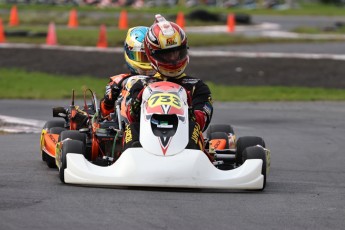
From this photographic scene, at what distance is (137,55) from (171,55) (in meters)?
1.45

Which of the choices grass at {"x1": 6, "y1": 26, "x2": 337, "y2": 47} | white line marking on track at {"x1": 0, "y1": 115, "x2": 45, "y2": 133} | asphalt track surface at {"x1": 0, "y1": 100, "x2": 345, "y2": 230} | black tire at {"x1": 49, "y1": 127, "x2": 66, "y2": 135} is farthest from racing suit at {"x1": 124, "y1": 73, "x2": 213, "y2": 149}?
grass at {"x1": 6, "y1": 26, "x2": 337, "y2": 47}

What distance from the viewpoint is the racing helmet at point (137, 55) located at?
33.4ft

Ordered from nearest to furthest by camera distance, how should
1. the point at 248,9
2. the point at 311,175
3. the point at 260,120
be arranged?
the point at 311,175 < the point at 260,120 < the point at 248,9

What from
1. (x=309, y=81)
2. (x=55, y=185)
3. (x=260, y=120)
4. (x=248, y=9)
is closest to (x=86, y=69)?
(x=309, y=81)

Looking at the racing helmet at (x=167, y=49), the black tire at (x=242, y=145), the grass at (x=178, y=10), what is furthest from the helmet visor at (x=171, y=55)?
the grass at (x=178, y=10)

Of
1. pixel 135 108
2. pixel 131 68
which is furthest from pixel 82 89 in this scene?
pixel 135 108

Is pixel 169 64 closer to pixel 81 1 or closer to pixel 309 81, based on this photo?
pixel 309 81

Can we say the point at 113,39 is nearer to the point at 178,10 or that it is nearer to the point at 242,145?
the point at 178,10

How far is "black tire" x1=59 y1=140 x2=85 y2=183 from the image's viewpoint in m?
8.20

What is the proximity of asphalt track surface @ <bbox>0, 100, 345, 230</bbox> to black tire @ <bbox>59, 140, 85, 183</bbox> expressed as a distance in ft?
0.38

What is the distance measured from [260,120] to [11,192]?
7590 millimetres

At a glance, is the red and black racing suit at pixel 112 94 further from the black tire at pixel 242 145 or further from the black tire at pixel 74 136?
the black tire at pixel 242 145

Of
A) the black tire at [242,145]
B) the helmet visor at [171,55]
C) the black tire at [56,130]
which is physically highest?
the helmet visor at [171,55]

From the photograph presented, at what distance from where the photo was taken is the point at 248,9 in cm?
5003
